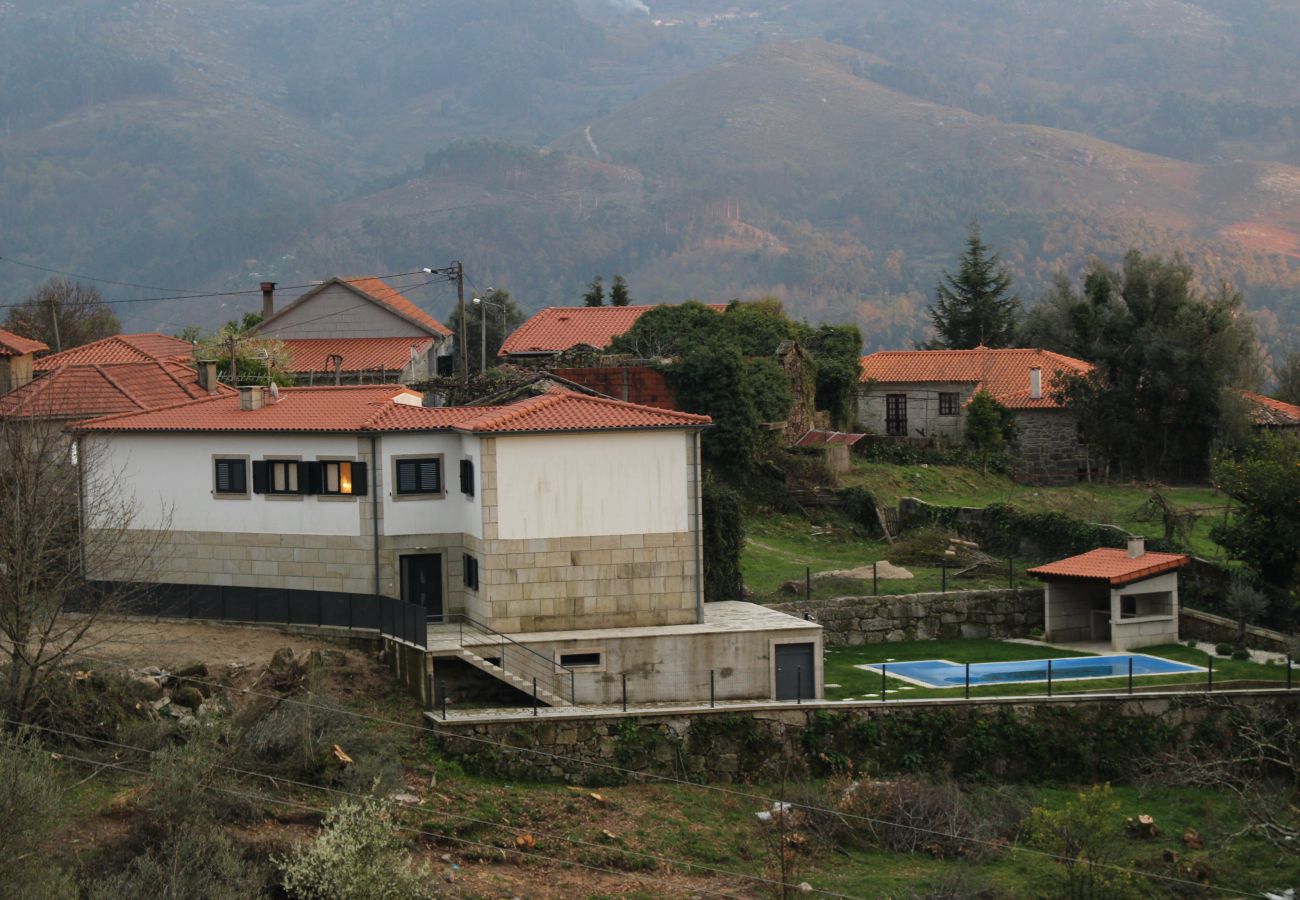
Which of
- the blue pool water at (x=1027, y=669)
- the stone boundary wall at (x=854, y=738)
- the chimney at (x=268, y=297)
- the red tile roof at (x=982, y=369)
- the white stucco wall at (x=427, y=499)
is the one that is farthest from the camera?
the chimney at (x=268, y=297)

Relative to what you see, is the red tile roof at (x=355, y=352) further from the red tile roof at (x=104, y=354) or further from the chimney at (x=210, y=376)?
the chimney at (x=210, y=376)

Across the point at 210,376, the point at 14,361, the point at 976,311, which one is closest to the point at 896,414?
the point at 976,311

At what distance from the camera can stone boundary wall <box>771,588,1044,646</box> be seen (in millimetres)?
42875

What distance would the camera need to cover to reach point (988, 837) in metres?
32.4

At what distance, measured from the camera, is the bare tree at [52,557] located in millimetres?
31234

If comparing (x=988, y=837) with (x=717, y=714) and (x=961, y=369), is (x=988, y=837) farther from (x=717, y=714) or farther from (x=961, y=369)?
(x=961, y=369)

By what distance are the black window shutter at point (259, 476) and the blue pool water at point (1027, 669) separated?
13468mm

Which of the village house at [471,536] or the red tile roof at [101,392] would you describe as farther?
the red tile roof at [101,392]

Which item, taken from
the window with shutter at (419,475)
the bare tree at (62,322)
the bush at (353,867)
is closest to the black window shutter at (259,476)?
the window with shutter at (419,475)

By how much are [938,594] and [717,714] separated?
34.7ft

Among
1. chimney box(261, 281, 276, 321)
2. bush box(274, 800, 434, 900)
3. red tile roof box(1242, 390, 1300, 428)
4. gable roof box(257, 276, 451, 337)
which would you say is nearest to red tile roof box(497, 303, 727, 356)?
gable roof box(257, 276, 451, 337)

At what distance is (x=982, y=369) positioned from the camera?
67.1 metres

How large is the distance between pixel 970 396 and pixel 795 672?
103ft

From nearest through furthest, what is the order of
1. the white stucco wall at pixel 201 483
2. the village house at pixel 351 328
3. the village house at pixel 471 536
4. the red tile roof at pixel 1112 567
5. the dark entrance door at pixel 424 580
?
the village house at pixel 471 536
the dark entrance door at pixel 424 580
the white stucco wall at pixel 201 483
the red tile roof at pixel 1112 567
the village house at pixel 351 328
